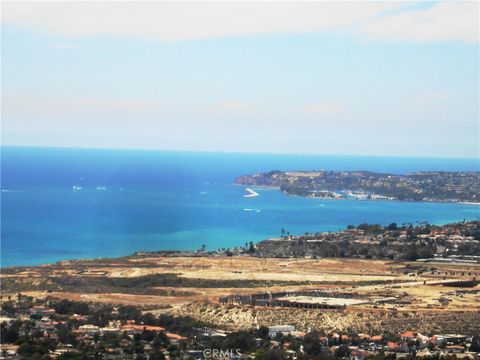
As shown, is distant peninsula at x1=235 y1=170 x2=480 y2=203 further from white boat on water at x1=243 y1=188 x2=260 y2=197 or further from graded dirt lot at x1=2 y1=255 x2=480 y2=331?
graded dirt lot at x1=2 y1=255 x2=480 y2=331

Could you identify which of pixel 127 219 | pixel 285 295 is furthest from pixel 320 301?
pixel 127 219

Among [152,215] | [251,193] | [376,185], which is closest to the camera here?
[152,215]

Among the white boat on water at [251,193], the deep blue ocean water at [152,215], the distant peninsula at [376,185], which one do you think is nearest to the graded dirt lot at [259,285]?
the deep blue ocean water at [152,215]

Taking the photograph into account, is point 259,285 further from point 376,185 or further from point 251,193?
point 376,185

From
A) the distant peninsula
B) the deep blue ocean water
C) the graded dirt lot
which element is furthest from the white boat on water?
the graded dirt lot

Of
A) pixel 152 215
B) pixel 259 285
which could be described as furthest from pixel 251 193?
pixel 259 285

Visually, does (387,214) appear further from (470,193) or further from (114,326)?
(114,326)

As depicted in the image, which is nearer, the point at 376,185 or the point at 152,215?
the point at 152,215
